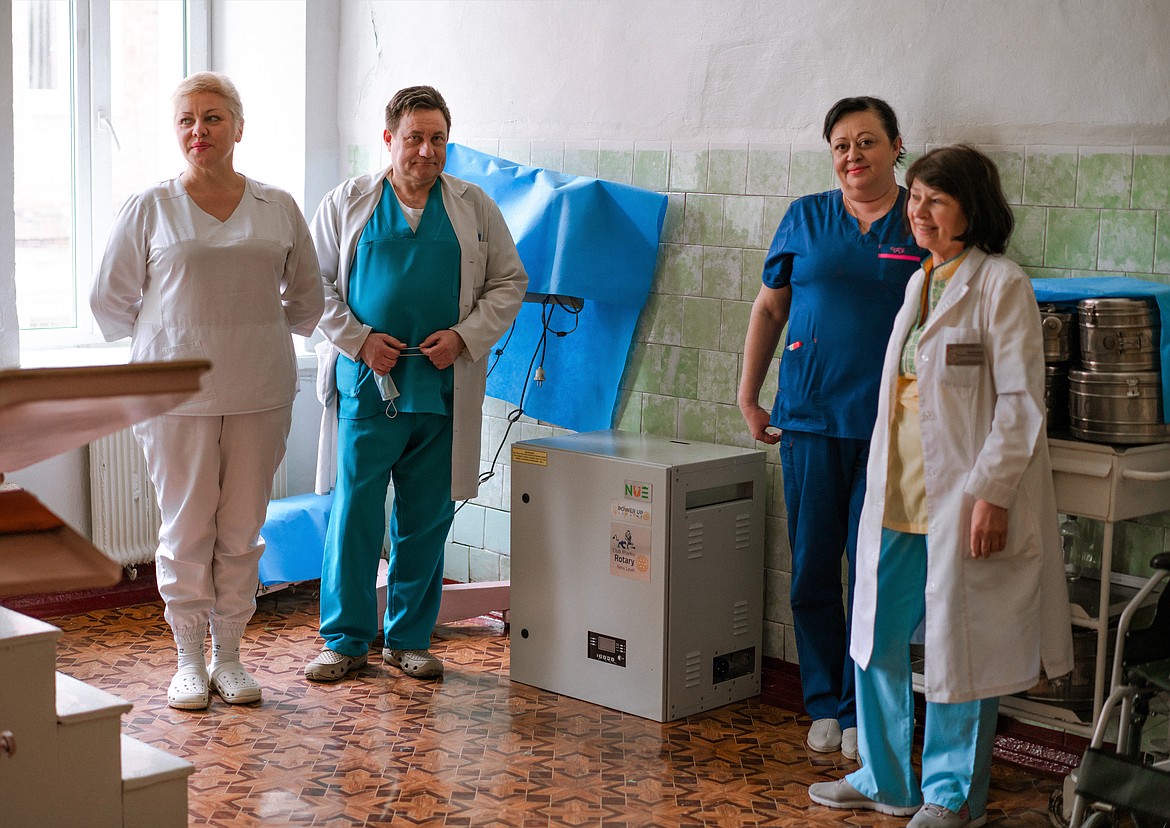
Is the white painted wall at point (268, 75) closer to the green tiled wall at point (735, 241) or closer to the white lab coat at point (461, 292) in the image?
the green tiled wall at point (735, 241)

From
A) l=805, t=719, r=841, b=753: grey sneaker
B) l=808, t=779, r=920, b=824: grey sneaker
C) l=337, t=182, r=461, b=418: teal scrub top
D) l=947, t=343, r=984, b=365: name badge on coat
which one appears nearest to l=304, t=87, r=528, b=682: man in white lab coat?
l=337, t=182, r=461, b=418: teal scrub top

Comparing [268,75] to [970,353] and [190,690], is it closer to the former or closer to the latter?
[190,690]

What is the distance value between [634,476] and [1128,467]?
134 cm

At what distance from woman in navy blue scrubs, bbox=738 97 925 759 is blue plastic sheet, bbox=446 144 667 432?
654 millimetres

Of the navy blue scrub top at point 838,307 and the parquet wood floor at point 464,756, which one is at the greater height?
the navy blue scrub top at point 838,307

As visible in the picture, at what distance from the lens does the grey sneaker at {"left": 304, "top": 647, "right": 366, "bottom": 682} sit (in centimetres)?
400

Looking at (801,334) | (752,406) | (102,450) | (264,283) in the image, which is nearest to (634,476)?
(752,406)

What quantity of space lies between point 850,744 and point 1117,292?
1.34m

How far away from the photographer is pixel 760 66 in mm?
3949

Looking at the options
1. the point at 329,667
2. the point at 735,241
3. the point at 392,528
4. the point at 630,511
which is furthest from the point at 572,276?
the point at 329,667

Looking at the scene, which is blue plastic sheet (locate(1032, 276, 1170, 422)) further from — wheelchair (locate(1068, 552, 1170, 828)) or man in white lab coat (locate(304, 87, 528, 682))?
man in white lab coat (locate(304, 87, 528, 682))

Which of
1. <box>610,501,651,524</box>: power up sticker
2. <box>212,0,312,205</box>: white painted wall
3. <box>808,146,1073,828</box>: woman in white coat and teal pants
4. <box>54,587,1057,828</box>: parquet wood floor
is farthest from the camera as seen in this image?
<box>212,0,312,205</box>: white painted wall

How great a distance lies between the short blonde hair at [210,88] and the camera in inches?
140

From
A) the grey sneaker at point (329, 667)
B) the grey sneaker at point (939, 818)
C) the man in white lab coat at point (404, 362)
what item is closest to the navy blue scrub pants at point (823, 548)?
the grey sneaker at point (939, 818)
